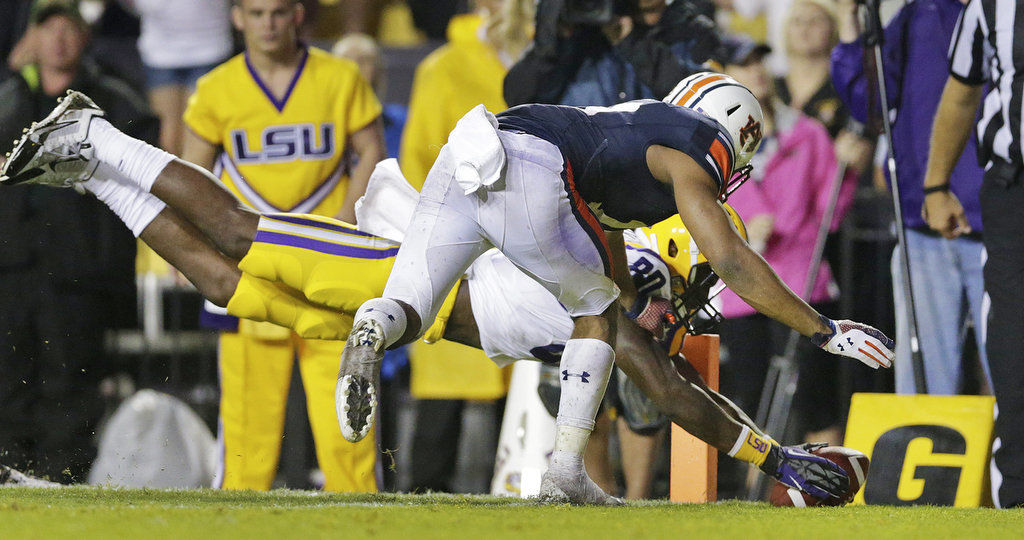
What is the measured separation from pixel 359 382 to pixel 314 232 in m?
1.26

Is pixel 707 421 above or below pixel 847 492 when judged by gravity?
above

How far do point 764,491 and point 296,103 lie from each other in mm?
2793

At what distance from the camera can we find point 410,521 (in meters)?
3.37

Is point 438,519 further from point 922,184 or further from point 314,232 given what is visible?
point 922,184

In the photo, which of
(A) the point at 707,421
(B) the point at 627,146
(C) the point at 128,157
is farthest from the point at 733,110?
(C) the point at 128,157

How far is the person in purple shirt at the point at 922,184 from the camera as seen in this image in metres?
5.55

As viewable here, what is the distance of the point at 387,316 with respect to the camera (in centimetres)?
380

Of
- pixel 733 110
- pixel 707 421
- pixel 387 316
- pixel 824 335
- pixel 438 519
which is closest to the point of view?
pixel 438 519

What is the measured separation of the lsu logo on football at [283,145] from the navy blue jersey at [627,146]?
177cm

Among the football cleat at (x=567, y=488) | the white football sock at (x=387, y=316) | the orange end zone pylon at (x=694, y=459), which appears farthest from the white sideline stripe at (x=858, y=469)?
the white football sock at (x=387, y=316)

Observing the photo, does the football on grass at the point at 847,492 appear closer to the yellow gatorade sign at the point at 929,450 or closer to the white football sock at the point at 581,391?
the yellow gatorade sign at the point at 929,450

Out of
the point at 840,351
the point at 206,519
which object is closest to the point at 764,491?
the point at 840,351

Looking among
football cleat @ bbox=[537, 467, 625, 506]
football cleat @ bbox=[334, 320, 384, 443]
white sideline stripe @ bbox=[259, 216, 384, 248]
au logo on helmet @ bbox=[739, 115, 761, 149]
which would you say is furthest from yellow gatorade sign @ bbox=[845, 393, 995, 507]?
football cleat @ bbox=[334, 320, 384, 443]

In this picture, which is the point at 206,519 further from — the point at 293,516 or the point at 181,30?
the point at 181,30
